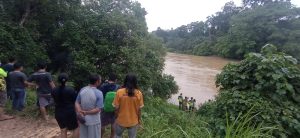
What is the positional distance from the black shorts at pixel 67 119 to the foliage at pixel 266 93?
2.21 m

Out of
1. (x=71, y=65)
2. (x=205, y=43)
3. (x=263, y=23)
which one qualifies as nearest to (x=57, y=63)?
(x=71, y=65)

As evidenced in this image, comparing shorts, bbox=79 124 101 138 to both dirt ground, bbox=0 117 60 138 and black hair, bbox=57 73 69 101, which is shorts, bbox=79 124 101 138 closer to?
black hair, bbox=57 73 69 101

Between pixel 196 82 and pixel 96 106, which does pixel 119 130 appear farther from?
pixel 196 82

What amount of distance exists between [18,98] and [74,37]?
4.50m

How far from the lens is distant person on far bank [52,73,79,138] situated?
475 cm

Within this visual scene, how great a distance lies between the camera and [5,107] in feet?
24.4

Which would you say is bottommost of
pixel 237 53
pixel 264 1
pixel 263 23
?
pixel 237 53

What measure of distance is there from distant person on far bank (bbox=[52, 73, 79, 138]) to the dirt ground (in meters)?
1.08

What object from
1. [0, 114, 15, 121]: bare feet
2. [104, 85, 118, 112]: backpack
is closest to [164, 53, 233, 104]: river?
[0, 114, 15, 121]: bare feet

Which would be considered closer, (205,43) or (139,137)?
(139,137)

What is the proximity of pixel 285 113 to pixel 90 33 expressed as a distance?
25.6 ft

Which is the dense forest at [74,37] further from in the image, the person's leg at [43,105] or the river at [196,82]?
the river at [196,82]

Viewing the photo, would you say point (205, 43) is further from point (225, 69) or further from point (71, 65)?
point (225, 69)

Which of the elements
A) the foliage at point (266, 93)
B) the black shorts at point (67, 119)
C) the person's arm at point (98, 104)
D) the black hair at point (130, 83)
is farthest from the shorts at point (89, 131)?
the foliage at point (266, 93)
